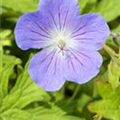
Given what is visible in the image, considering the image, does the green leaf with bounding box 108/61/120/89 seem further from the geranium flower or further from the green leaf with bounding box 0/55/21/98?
the green leaf with bounding box 0/55/21/98

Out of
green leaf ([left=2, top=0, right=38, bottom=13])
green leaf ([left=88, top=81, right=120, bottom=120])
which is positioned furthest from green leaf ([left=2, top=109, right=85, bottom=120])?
green leaf ([left=2, top=0, right=38, bottom=13])

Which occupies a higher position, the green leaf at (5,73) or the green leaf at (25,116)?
the green leaf at (5,73)

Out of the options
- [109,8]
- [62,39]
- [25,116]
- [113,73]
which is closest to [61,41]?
[62,39]

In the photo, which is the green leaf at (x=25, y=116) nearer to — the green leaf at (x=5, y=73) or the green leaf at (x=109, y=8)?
→ the green leaf at (x=5, y=73)

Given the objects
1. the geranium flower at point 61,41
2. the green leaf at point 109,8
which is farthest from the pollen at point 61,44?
the green leaf at point 109,8

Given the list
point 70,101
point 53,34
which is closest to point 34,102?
point 70,101

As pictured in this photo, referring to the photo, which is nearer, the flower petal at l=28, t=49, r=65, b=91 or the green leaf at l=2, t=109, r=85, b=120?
the flower petal at l=28, t=49, r=65, b=91
